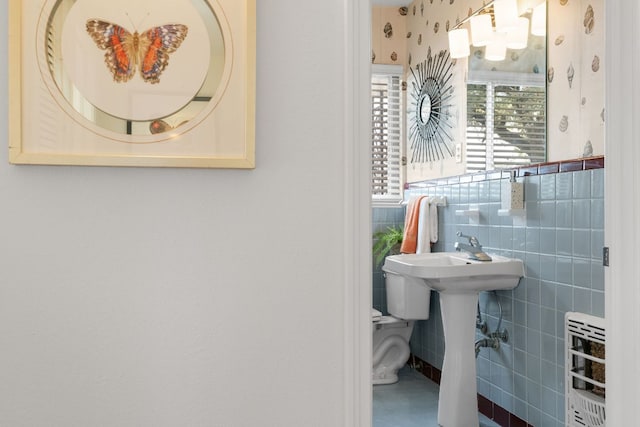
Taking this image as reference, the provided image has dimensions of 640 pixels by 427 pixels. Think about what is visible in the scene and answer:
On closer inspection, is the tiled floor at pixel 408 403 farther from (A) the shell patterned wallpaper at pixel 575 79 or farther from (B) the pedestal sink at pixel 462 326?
(A) the shell patterned wallpaper at pixel 575 79

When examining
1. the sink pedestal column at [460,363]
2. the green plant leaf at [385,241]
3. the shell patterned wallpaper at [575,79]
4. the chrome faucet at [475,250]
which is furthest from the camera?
the green plant leaf at [385,241]

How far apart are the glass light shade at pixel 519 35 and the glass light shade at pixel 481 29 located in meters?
0.19

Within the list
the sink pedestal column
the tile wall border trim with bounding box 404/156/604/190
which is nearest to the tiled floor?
the sink pedestal column

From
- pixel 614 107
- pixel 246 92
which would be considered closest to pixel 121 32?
pixel 246 92

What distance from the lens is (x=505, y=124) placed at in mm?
3000

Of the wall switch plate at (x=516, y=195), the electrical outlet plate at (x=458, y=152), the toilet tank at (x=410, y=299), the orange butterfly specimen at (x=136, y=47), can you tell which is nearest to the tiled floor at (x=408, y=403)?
the toilet tank at (x=410, y=299)

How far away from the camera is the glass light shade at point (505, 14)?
2.93 m

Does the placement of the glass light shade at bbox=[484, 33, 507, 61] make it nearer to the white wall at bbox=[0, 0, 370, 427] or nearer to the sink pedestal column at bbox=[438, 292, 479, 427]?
the sink pedestal column at bbox=[438, 292, 479, 427]

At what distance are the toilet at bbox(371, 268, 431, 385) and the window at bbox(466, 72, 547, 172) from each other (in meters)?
0.91

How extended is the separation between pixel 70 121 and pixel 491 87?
8.08ft

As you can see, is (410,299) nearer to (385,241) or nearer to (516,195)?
(385,241)

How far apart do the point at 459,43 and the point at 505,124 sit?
2.29 ft

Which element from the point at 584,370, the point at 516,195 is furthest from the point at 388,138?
the point at 584,370

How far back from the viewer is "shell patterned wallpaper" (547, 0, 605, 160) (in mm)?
2293
